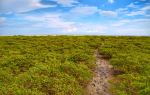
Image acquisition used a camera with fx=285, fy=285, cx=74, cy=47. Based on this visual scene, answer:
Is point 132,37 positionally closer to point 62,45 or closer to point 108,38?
point 108,38

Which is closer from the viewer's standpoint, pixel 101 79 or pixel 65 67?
pixel 65 67

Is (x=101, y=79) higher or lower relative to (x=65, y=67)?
lower

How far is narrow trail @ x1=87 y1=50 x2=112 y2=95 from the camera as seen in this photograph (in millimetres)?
18266

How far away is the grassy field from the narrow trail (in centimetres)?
40

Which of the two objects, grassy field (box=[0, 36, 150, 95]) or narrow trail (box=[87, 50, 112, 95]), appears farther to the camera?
narrow trail (box=[87, 50, 112, 95])

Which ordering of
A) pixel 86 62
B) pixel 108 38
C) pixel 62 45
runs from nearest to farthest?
pixel 86 62, pixel 62 45, pixel 108 38

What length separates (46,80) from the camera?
17359mm

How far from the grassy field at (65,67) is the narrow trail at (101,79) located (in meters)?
0.40

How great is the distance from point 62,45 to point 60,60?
7.12 m

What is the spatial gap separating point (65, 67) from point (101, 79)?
8.90 ft

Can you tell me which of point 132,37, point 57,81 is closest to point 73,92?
point 57,81

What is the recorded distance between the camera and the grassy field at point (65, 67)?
17.0 meters

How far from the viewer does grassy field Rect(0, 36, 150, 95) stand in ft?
55.6

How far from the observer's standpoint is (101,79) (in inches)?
800
